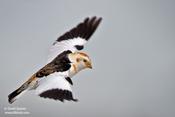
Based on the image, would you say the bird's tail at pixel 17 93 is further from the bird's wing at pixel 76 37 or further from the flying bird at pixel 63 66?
the bird's wing at pixel 76 37

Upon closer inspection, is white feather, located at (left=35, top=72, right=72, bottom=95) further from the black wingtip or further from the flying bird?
the black wingtip

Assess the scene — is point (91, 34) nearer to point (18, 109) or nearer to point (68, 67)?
Answer: point (68, 67)

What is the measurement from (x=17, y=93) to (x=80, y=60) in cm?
20

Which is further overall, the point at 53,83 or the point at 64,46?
the point at 64,46

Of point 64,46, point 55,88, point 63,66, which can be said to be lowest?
point 55,88

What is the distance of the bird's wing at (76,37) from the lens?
5.49 feet

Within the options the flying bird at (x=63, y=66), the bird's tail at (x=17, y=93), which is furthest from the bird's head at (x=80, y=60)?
the bird's tail at (x=17, y=93)

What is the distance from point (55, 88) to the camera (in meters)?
1.43

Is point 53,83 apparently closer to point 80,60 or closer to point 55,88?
point 55,88

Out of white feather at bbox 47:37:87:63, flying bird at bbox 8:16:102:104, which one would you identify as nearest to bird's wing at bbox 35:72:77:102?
flying bird at bbox 8:16:102:104

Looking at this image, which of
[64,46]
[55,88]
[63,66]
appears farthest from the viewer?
[64,46]

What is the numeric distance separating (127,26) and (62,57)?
29 cm

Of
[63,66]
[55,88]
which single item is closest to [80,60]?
[63,66]

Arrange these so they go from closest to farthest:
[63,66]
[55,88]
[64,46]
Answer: [55,88]
[63,66]
[64,46]
